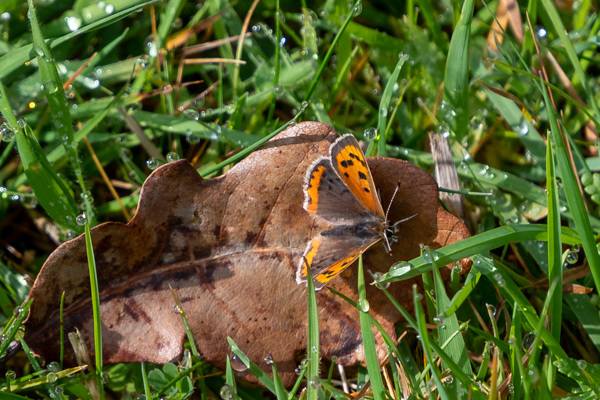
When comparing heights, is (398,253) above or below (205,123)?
below

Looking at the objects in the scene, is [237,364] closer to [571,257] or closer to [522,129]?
[571,257]

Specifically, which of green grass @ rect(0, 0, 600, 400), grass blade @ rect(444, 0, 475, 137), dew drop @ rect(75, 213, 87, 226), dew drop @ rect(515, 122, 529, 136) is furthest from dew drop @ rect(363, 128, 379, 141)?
dew drop @ rect(75, 213, 87, 226)

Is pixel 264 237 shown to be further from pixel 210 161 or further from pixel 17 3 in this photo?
pixel 17 3

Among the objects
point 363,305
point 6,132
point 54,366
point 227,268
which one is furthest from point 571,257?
point 6,132

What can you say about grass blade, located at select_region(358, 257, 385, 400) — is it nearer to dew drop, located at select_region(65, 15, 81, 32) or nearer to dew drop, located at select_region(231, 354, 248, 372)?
dew drop, located at select_region(231, 354, 248, 372)

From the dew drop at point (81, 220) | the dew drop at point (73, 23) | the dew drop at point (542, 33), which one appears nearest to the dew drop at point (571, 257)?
the dew drop at point (542, 33)

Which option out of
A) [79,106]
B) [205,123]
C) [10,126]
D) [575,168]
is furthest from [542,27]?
Answer: [10,126]
